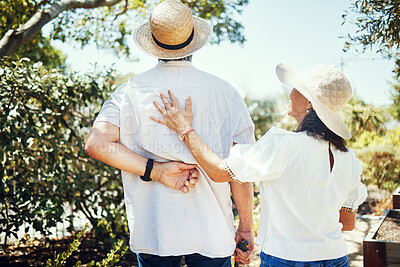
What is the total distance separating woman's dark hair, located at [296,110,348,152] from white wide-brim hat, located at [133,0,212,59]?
2.12ft

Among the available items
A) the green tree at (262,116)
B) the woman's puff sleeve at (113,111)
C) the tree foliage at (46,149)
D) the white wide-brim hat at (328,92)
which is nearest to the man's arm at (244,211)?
the white wide-brim hat at (328,92)

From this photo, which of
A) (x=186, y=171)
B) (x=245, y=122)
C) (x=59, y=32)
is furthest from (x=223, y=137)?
(x=59, y=32)

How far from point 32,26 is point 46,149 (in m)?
1.45

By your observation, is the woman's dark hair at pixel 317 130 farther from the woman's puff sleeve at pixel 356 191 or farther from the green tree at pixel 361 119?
the green tree at pixel 361 119

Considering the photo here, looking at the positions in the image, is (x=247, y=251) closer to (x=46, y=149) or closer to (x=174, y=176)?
(x=174, y=176)

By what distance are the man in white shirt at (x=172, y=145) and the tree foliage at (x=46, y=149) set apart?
2.11 m

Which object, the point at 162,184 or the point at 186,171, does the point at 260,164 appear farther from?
the point at 162,184

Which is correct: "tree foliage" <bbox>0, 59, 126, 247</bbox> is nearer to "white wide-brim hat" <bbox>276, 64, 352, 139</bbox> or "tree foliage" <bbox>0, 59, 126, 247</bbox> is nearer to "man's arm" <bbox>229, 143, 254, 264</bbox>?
"man's arm" <bbox>229, 143, 254, 264</bbox>

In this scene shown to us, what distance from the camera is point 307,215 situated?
5.82 ft

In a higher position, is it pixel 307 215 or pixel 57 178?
pixel 307 215

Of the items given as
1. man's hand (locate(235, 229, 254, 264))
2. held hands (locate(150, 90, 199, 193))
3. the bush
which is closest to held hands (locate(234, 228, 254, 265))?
man's hand (locate(235, 229, 254, 264))

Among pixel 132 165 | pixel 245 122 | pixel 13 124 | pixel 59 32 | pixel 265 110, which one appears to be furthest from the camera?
pixel 265 110

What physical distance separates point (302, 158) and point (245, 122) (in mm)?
359

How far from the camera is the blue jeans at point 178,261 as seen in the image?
1874mm
